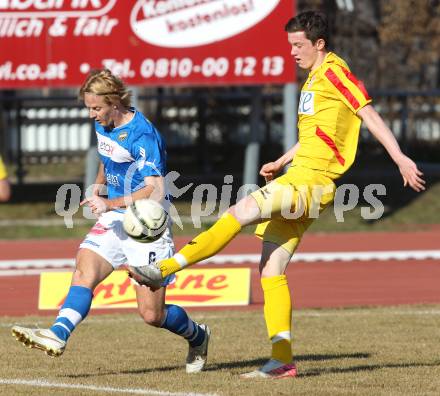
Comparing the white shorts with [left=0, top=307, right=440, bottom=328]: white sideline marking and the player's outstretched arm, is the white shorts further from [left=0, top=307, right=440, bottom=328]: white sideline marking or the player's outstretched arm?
[left=0, top=307, right=440, bottom=328]: white sideline marking

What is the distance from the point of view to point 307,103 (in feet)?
27.4

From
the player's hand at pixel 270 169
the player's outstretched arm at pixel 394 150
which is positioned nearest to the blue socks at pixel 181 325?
the player's hand at pixel 270 169

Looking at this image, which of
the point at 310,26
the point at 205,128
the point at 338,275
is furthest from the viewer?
the point at 205,128

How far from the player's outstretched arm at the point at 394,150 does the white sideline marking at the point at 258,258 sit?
31.1 feet

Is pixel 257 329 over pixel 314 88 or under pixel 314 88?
under

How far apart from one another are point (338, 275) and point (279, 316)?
7.87m

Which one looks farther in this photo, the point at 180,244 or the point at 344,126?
the point at 180,244

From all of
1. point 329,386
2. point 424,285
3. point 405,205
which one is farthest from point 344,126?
point 405,205

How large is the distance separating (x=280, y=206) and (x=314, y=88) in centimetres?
89

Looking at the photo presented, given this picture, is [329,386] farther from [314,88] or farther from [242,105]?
[242,105]

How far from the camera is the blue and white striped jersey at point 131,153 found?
8422 mm

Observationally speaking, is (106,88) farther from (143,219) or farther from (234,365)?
(234,365)

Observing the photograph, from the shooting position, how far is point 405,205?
24.1 metres

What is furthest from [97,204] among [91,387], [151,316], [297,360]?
[297,360]
